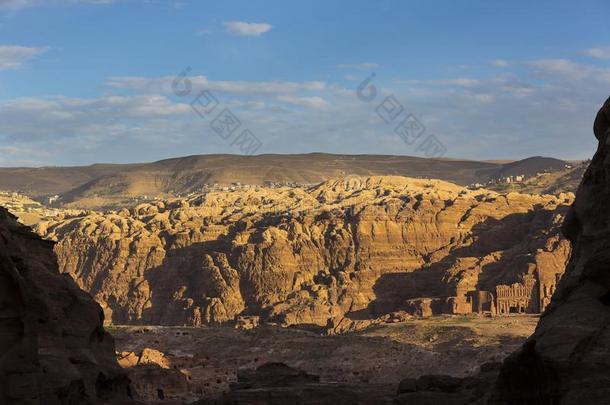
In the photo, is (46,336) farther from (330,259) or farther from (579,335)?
(330,259)

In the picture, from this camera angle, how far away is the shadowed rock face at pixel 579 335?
29781 mm

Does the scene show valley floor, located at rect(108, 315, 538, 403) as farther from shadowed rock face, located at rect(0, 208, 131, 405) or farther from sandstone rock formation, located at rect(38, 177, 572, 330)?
shadowed rock face, located at rect(0, 208, 131, 405)

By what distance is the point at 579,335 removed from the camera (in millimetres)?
Answer: 30703

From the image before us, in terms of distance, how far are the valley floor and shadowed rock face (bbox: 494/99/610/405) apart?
29.4 meters

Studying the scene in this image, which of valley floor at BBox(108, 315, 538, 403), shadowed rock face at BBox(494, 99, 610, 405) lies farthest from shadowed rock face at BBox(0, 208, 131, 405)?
valley floor at BBox(108, 315, 538, 403)

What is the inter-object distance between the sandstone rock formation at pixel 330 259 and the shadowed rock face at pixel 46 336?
53835 millimetres

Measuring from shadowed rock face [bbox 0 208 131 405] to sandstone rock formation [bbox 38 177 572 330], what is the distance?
177 ft

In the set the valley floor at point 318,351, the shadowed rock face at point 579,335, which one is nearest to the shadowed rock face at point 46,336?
the shadowed rock face at point 579,335

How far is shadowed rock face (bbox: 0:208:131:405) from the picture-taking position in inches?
1335

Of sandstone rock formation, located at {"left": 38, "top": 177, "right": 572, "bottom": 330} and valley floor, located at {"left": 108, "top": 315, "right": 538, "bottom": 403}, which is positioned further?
sandstone rock formation, located at {"left": 38, "top": 177, "right": 572, "bottom": 330}

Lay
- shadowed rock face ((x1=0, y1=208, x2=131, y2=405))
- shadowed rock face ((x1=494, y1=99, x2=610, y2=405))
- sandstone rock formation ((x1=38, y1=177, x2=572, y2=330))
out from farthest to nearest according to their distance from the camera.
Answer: sandstone rock formation ((x1=38, y1=177, x2=572, y2=330)), shadowed rock face ((x1=0, y1=208, x2=131, y2=405)), shadowed rock face ((x1=494, y1=99, x2=610, y2=405))

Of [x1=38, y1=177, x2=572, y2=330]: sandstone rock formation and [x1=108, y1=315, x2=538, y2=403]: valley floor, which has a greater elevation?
[x1=38, y1=177, x2=572, y2=330]: sandstone rock formation

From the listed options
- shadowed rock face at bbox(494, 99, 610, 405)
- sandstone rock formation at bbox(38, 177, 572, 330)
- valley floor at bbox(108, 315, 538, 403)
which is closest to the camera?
shadowed rock face at bbox(494, 99, 610, 405)

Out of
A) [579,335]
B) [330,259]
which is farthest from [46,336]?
[330,259]
